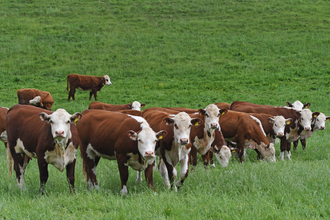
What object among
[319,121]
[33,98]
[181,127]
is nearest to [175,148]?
[181,127]

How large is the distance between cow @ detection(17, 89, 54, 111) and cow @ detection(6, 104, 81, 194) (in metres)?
8.31

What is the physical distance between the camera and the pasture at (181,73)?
5.92 meters

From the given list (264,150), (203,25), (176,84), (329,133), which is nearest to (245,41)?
(203,25)

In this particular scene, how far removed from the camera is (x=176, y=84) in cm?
2528

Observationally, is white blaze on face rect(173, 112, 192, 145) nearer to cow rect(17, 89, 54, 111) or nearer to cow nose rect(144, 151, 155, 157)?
cow nose rect(144, 151, 155, 157)

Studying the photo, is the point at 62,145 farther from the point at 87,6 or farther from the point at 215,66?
the point at 87,6

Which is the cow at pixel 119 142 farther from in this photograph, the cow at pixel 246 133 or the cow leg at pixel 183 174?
the cow at pixel 246 133

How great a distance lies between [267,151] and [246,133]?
33.1 inches

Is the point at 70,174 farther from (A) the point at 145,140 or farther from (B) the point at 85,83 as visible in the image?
(B) the point at 85,83

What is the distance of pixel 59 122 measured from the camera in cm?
664

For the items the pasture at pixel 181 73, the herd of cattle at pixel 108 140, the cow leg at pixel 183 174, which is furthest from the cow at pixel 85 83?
the cow leg at pixel 183 174

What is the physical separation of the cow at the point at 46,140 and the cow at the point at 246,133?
5.76 m

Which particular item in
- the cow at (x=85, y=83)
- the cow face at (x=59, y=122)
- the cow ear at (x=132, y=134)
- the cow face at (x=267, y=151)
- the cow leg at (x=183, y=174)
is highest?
the cow face at (x=59, y=122)

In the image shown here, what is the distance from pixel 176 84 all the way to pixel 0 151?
49.4ft
